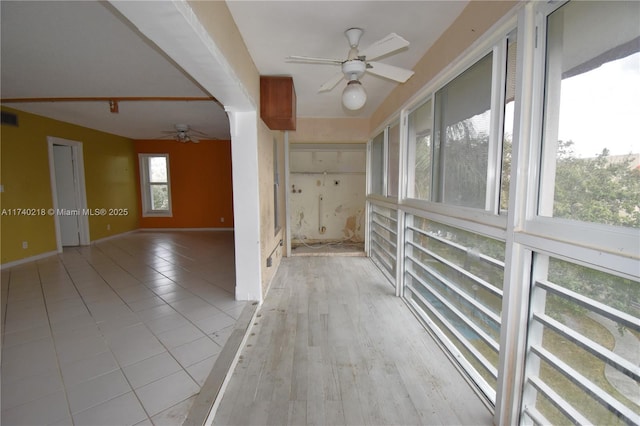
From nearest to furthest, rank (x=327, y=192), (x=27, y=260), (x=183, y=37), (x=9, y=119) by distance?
(x=183, y=37) < (x=9, y=119) < (x=27, y=260) < (x=327, y=192)

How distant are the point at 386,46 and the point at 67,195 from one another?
615 cm

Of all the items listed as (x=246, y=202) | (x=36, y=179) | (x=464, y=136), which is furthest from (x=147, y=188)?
(x=464, y=136)

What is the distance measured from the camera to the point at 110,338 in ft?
6.48

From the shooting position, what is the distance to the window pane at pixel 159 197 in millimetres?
6733

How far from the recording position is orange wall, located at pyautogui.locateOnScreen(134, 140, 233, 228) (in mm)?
6582

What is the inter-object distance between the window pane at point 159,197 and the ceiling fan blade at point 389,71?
21.0 feet

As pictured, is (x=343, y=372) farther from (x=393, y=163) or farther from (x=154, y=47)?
(x=154, y=47)

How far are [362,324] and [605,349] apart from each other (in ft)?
5.18

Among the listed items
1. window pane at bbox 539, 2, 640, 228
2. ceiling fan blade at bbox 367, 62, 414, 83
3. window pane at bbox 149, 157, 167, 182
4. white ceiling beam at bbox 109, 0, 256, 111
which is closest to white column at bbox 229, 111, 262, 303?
white ceiling beam at bbox 109, 0, 256, 111

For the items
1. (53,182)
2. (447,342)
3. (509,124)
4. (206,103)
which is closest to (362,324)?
(447,342)

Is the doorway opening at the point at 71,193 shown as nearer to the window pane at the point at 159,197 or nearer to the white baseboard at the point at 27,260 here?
the white baseboard at the point at 27,260

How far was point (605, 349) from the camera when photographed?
3.02 feet

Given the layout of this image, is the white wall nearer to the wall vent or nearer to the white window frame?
the white window frame

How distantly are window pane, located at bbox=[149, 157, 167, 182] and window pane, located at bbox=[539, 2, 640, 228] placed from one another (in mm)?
7425
